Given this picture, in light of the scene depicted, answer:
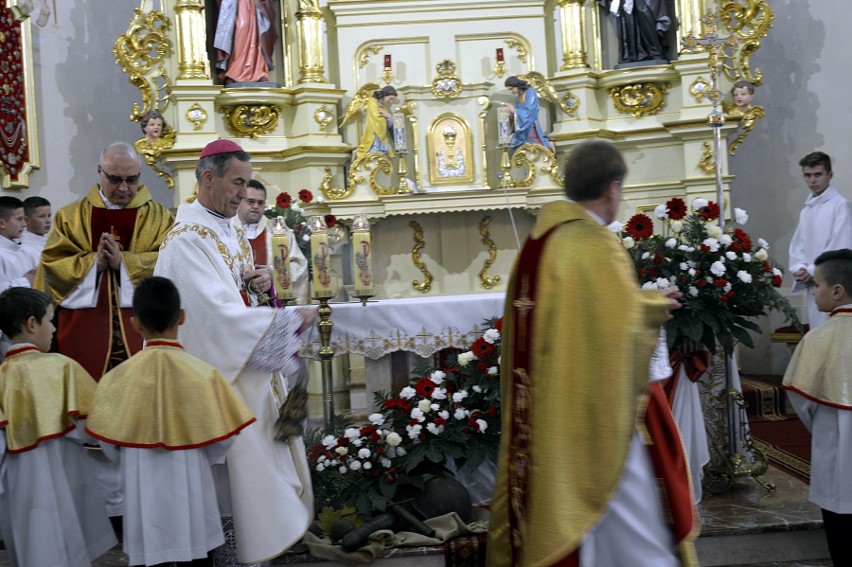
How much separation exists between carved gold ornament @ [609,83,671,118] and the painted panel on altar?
52.1 inches

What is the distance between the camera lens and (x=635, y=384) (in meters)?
2.82

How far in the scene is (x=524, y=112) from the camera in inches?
313

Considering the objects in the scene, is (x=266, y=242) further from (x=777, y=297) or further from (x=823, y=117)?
(x=823, y=117)

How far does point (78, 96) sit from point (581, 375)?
7.63 metres

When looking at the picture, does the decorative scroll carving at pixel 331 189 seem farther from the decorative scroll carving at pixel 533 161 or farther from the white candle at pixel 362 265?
the white candle at pixel 362 265

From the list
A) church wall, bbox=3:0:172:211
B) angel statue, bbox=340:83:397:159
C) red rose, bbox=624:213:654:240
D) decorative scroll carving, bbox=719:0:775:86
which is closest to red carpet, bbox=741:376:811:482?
red rose, bbox=624:213:654:240

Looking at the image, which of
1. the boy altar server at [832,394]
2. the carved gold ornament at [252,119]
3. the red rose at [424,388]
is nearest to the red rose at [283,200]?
the carved gold ornament at [252,119]

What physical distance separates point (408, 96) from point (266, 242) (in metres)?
2.25

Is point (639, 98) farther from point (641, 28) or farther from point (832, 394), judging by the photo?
point (832, 394)

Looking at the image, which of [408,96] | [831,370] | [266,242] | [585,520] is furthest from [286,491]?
[408,96]

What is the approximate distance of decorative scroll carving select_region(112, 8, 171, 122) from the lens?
793 cm

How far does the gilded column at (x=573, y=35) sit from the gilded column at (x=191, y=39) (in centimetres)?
295

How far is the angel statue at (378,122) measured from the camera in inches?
311

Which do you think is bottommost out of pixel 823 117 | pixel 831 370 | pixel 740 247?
pixel 831 370
